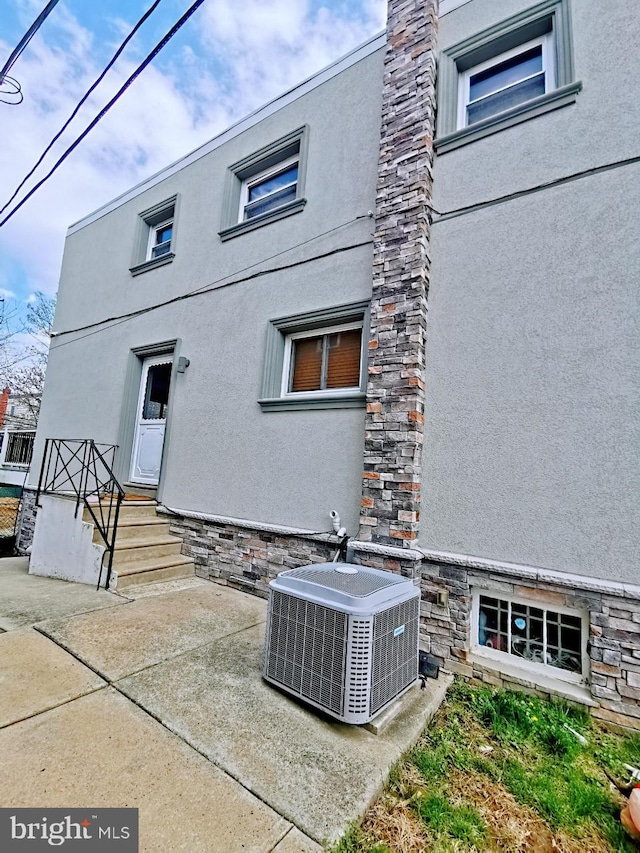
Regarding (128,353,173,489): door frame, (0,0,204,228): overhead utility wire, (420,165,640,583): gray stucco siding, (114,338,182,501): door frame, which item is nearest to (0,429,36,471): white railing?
(114,338,182,501): door frame

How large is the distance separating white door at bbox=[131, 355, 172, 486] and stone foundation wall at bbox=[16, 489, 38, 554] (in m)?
2.60

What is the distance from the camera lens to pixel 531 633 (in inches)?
117

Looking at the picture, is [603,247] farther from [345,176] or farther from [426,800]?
[426,800]

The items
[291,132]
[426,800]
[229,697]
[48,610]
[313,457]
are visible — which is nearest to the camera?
[426,800]

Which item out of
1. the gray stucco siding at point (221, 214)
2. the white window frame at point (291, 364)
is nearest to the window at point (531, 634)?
the white window frame at point (291, 364)

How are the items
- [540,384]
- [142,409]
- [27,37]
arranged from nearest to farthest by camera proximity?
[540,384]
[27,37]
[142,409]

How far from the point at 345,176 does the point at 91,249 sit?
5.77m

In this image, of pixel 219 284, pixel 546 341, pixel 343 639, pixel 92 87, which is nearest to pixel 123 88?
pixel 92 87

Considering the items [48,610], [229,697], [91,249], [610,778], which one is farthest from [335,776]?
[91,249]

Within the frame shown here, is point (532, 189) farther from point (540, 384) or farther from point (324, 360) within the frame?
point (324, 360)

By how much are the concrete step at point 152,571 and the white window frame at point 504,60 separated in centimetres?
556

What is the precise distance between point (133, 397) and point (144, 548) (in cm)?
269

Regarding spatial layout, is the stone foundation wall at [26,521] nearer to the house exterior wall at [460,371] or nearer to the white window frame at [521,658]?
the house exterior wall at [460,371]

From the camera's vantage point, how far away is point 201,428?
5277mm
